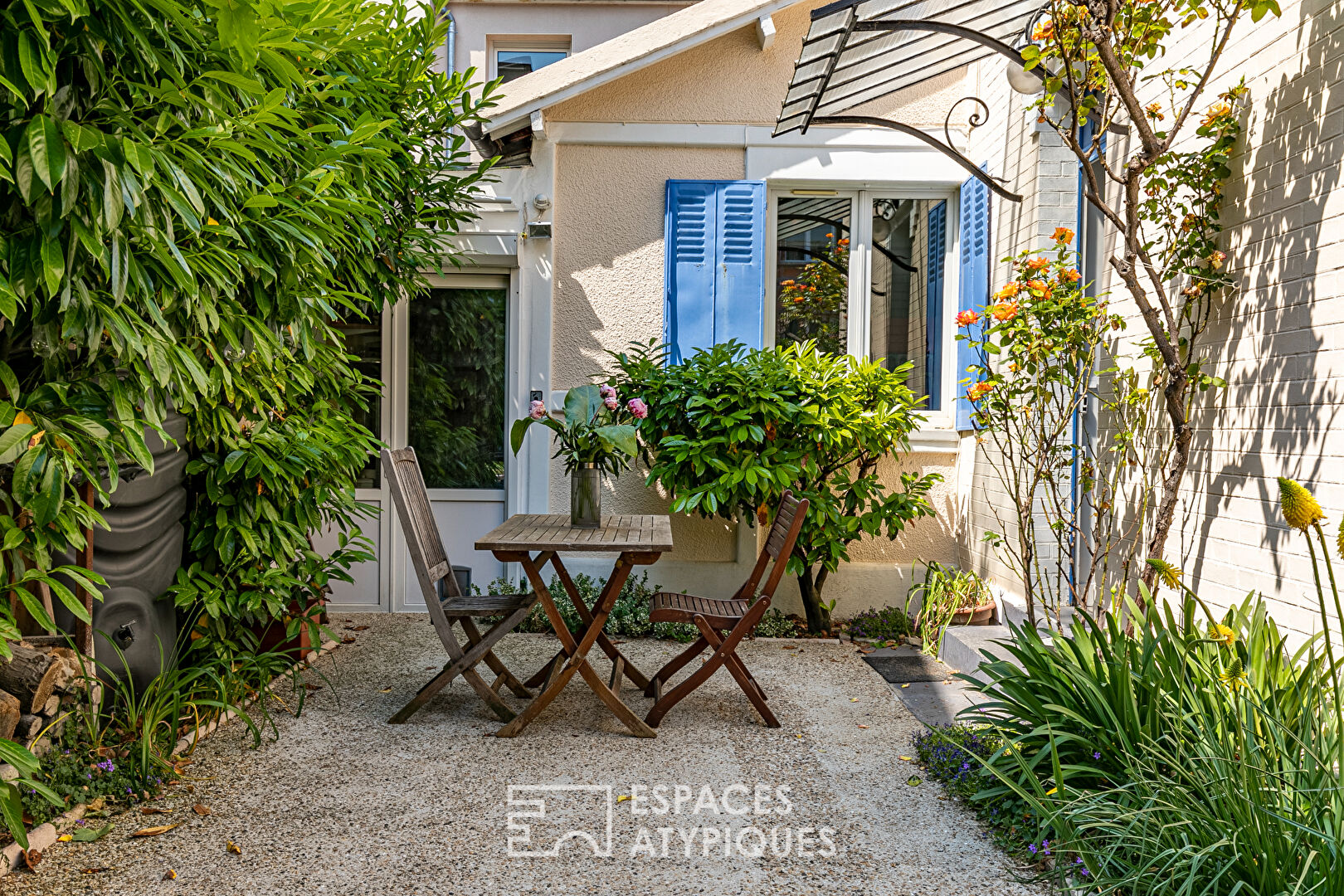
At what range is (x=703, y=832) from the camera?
9.40ft

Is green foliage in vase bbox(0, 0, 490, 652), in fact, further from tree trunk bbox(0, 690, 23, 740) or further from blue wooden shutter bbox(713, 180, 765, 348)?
blue wooden shutter bbox(713, 180, 765, 348)

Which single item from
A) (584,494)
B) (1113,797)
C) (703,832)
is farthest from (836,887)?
(584,494)

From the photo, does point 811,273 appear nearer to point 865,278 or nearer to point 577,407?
point 865,278

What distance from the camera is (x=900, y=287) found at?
20.5 feet

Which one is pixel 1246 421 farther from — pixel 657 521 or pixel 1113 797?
pixel 657 521

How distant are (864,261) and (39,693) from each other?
4941 millimetres

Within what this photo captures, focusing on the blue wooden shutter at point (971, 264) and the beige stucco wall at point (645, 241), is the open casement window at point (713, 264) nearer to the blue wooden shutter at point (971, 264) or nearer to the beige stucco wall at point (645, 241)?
the beige stucco wall at point (645, 241)

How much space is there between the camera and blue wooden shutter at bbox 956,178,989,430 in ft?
18.8

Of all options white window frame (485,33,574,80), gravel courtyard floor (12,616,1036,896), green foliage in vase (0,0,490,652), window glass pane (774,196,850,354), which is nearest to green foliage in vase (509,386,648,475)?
green foliage in vase (0,0,490,652)

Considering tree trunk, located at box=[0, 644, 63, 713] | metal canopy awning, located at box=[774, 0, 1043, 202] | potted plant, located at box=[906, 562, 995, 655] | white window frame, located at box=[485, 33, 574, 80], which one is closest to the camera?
tree trunk, located at box=[0, 644, 63, 713]

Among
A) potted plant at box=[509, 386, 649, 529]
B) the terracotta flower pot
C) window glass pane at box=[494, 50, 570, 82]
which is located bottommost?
the terracotta flower pot

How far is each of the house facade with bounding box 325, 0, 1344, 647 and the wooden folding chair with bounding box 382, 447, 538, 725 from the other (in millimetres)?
1839

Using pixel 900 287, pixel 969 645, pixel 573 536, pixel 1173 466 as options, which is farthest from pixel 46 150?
pixel 900 287

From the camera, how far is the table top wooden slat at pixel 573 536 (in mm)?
3699
